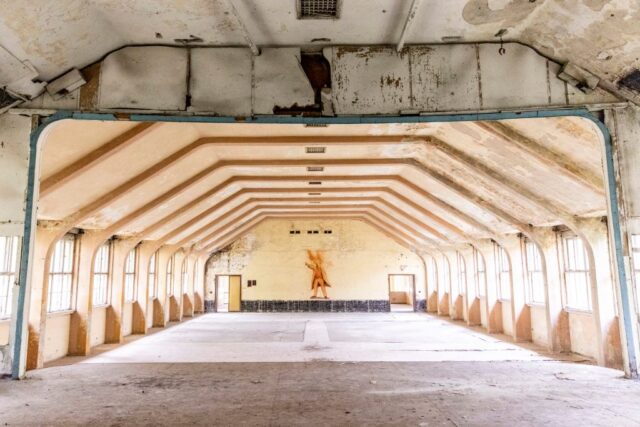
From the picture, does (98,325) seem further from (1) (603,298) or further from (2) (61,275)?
(1) (603,298)

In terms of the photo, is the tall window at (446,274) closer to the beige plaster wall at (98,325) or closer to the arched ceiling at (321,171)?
the arched ceiling at (321,171)

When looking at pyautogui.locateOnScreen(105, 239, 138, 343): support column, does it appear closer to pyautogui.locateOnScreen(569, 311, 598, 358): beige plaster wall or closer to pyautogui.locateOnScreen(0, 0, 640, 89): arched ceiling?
pyautogui.locateOnScreen(0, 0, 640, 89): arched ceiling

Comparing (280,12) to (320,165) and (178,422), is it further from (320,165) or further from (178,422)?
(320,165)

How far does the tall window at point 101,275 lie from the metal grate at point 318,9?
8.52 meters

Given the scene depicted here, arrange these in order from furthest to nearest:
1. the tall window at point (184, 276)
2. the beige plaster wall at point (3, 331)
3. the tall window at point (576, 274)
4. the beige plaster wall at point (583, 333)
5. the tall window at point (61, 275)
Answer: the tall window at point (184, 276) → the tall window at point (61, 275) → the tall window at point (576, 274) → the beige plaster wall at point (583, 333) → the beige plaster wall at point (3, 331)

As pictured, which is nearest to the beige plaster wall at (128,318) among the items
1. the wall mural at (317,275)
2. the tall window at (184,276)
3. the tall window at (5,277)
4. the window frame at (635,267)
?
the tall window at (184,276)

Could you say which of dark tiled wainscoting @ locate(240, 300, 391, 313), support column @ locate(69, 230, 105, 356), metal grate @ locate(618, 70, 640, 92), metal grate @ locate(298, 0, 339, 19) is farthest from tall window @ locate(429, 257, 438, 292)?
metal grate @ locate(298, 0, 339, 19)

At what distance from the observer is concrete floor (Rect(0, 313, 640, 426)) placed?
4262 millimetres

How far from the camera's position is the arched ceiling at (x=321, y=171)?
21.6 ft

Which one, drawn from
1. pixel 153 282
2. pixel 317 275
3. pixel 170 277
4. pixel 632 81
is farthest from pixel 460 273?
pixel 632 81

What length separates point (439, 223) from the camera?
13.4 metres

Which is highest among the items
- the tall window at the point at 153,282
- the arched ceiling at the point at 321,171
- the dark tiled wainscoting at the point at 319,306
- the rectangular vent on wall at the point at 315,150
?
the rectangular vent on wall at the point at 315,150

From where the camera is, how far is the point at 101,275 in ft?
36.3

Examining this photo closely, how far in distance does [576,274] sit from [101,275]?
1063 cm
